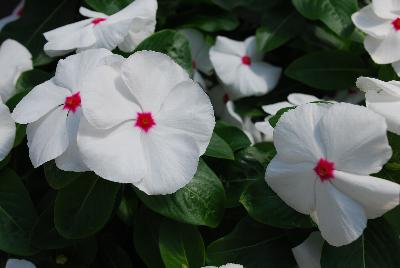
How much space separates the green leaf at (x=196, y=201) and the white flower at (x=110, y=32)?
30 cm

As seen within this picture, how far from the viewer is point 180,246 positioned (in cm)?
114

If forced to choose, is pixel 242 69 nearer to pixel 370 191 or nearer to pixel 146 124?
pixel 146 124

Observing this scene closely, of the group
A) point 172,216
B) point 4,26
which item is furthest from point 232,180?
point 4,26

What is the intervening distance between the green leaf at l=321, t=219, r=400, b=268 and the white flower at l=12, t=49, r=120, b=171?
0.45 meters

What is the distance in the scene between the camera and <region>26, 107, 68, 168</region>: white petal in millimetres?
1037

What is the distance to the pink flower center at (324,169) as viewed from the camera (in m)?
0.96

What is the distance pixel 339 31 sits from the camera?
147 centimetres

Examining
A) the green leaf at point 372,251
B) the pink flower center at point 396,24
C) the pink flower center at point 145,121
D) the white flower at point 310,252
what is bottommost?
the white flower at point 310,252

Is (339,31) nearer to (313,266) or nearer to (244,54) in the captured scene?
(244,54)

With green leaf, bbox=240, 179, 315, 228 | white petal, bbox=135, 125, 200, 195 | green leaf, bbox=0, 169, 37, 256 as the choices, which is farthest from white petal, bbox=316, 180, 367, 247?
green leaf, bbox=0, 169, 37, 256

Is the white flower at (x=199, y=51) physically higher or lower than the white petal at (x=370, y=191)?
lower

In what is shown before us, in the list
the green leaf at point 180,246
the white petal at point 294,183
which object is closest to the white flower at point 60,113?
the green leaf at point 180,246

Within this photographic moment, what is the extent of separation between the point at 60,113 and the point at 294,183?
1.38ft

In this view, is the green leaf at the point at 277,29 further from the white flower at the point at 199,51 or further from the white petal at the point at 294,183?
the white petal at the point at 294,183
